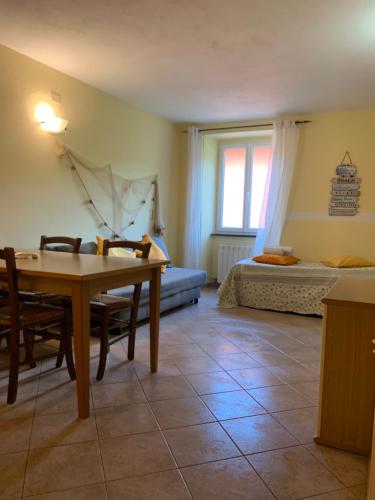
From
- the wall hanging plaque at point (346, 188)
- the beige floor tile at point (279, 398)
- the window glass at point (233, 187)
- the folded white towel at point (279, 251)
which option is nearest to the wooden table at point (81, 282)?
the beige floor tile at point (279, 398)

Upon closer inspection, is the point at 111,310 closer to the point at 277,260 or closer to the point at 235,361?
the point at 235,361

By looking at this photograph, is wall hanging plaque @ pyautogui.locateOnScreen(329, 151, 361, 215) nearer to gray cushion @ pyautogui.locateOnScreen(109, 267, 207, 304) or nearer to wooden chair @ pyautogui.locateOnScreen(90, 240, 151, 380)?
gray cushion @ pyautogui.locateOnScreen(109, 267, 207, 304)

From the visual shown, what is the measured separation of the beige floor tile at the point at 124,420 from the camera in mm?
1865

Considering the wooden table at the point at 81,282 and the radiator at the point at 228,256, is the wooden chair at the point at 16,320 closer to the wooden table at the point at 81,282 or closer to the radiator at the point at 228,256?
the wooden table at the point at 81,282

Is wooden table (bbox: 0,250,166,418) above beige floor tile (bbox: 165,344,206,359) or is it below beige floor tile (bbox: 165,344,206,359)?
above

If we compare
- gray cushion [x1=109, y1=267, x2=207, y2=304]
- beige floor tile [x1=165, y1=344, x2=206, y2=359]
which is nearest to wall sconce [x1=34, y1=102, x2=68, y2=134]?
gray cushion [x1=109, y1=267, x2=207, y2=304]

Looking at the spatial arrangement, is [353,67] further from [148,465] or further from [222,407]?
[148,465]

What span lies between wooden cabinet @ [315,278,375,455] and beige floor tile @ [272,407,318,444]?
9cm

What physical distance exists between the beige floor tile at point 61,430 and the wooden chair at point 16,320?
32cm

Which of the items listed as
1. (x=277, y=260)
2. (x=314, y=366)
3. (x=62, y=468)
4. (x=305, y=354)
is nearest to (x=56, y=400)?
(x=62, y=468)

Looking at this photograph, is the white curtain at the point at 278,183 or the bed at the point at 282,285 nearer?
the bed at the point at 282,285

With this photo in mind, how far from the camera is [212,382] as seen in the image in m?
2.45

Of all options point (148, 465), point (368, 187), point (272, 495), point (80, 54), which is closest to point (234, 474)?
point (272, 495)

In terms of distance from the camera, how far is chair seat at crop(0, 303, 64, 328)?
2.11 m
